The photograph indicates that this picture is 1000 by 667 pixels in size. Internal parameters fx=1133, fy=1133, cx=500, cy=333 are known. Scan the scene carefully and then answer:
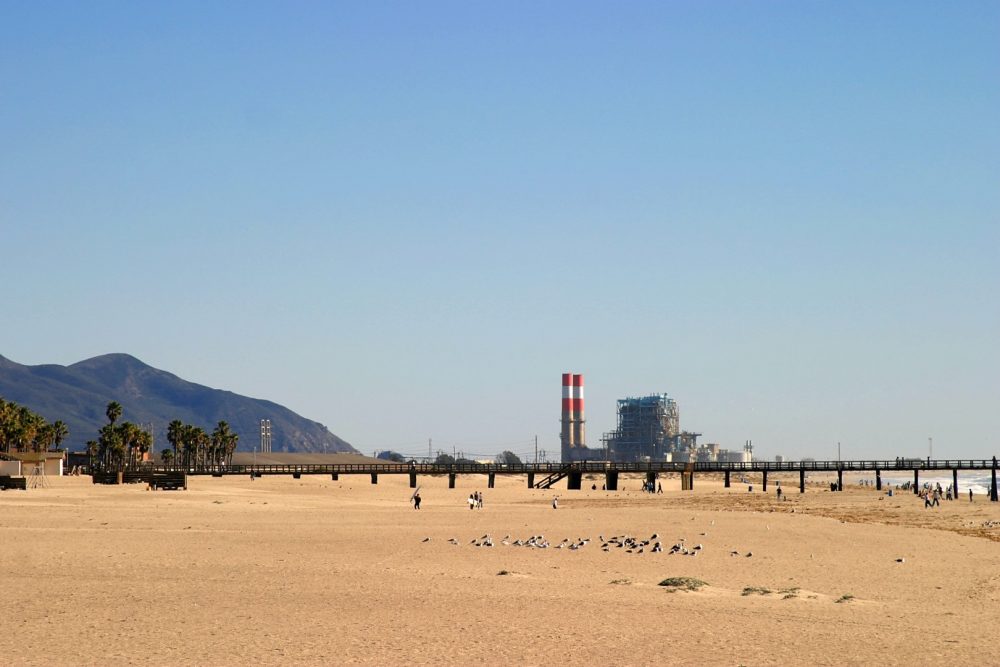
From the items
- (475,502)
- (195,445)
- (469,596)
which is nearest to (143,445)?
(195,445)

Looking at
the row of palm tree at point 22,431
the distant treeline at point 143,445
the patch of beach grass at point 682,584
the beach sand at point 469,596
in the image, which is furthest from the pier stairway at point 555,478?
the patch of beach grass at point 682,584

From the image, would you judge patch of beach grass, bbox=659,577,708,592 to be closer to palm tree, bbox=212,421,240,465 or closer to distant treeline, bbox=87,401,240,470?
distant treeline, bbox=87,401,240,470

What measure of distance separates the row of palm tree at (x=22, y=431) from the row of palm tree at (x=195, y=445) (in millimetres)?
13157

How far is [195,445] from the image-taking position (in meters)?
133

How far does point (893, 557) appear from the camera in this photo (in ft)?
110

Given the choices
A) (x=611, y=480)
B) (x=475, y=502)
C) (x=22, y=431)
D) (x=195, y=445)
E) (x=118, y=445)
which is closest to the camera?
(x=475, y=502)

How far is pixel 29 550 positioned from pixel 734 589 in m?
17.7

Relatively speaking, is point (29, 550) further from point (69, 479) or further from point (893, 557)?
point (69, 479)

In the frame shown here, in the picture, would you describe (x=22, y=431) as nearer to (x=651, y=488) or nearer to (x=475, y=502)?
(x=651, y=488)

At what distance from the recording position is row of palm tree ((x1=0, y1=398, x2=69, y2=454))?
102688mm

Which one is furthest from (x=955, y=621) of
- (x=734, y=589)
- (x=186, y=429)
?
(x=186, y=429)

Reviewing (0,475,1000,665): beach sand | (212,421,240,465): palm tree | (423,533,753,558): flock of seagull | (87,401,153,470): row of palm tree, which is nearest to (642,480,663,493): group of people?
(87,401,153,470): row of palm tree

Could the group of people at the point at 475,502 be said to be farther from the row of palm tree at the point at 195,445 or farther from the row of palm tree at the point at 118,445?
the row of palm tree at the point at 195,445

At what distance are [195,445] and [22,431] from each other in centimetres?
2987
